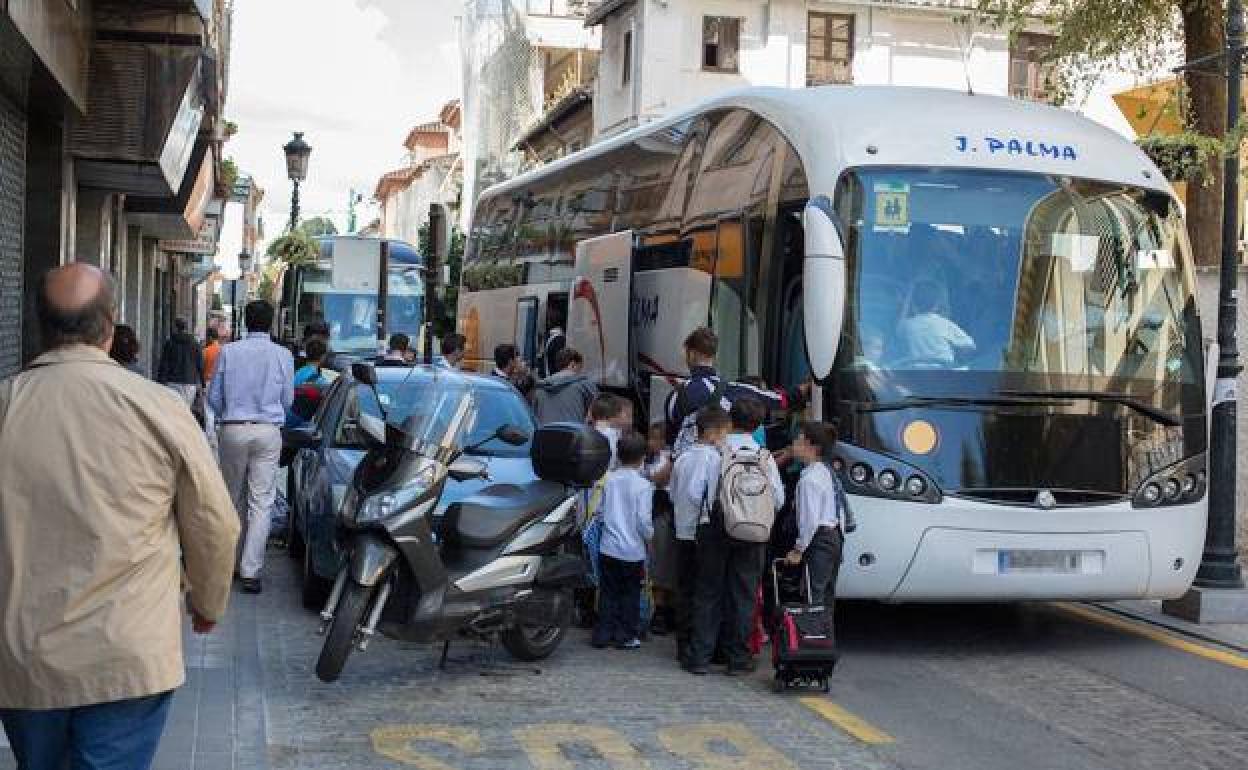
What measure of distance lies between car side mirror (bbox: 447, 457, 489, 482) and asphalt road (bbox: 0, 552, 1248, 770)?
3.62 feet

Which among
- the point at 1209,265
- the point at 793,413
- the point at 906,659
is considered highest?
the point at 1209,265

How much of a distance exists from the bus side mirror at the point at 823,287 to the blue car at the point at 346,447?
6.25 feet

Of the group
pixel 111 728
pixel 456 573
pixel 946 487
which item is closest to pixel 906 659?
pixel 946 487

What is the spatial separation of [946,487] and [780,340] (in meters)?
1.60

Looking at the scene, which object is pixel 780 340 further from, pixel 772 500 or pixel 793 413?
pixel 772 500

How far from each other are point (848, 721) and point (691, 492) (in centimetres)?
175

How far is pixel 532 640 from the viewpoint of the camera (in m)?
8.75

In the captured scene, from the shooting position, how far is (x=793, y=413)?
9.80 m

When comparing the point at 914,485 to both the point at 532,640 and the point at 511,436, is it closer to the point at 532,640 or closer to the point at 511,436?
the point at 532,640

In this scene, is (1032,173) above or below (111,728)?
above

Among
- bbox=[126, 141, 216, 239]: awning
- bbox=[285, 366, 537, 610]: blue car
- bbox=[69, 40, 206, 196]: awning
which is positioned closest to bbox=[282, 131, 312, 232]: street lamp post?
bbox=[126, 141, 216, 239]: awning

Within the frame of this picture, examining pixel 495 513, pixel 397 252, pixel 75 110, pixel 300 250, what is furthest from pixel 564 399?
pixel 300 250

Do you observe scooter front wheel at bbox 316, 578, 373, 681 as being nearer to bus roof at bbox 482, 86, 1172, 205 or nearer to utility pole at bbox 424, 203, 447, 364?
bus roof at bbox 482, 86, 1172, 205

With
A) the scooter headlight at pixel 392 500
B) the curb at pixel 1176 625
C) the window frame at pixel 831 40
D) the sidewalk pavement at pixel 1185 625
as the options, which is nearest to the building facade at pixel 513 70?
the window frame at pixel 831 40
